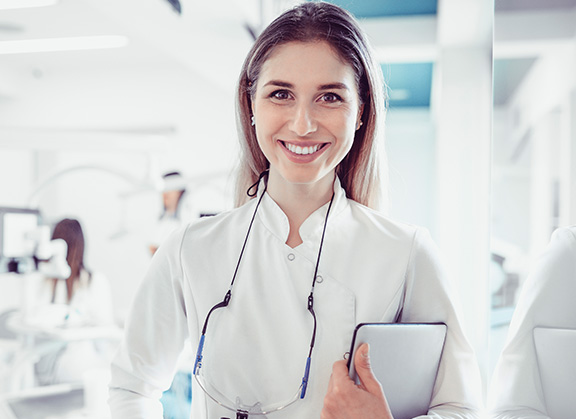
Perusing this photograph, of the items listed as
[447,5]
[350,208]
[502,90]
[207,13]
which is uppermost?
[447,5]

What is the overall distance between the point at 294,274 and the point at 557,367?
51 centimetres

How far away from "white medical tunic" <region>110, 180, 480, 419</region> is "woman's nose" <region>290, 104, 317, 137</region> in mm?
205

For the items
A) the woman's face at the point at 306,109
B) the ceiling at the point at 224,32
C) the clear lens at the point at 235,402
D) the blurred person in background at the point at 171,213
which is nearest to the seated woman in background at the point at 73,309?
the blurred person in background at the point at 171,213

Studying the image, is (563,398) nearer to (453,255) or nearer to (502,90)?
(502,90)

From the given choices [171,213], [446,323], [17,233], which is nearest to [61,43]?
[171,213]

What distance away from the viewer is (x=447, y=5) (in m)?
2.65

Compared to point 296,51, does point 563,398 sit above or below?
below

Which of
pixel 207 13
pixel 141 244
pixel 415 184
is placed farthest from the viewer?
pixel 415 184

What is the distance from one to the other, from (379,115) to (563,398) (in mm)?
639

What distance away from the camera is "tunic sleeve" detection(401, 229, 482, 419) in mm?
964

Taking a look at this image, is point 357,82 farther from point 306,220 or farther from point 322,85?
point 306,220

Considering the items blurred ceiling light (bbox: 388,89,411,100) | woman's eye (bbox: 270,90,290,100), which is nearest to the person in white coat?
woman's eye (bbox: 270,90,290,100)

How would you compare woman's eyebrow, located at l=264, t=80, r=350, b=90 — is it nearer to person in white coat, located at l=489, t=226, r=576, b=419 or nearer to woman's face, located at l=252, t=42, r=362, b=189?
woman's face, located at l=252, t=42, r=362, b=189

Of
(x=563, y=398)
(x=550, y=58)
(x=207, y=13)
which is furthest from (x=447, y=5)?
(x=563, y=398)
